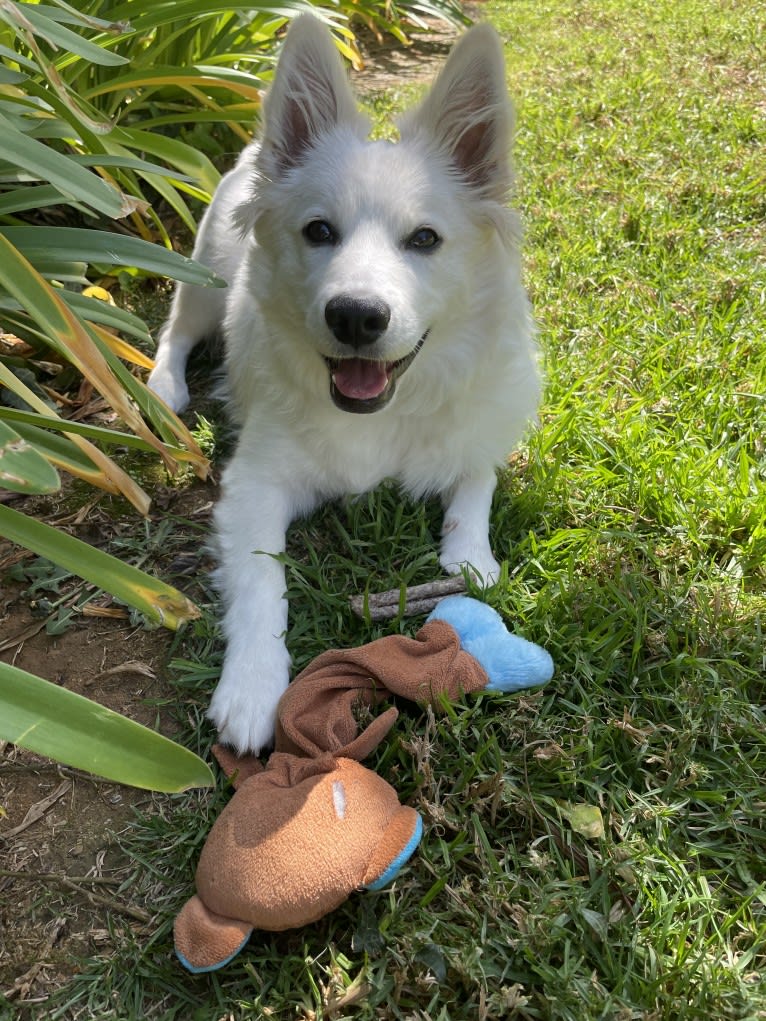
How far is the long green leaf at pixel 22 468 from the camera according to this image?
4.66 feet

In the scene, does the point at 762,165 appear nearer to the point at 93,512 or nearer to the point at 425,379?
the point at 425,379

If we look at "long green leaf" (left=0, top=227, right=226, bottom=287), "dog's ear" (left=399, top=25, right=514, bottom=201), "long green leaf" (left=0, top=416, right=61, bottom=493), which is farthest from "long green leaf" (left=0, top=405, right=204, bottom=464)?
"dog's ear" (left=399, top=25, right=514, bottom=201)

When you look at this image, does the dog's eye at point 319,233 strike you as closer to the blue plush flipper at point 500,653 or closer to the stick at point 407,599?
the stick at point 407,599

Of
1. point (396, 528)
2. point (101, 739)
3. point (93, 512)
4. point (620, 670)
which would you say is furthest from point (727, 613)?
point (93, 512)

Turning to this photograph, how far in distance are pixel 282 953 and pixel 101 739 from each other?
58 cm

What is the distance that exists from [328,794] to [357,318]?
115 centimetres

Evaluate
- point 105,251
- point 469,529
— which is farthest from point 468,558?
point 105,251

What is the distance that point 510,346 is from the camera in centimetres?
249

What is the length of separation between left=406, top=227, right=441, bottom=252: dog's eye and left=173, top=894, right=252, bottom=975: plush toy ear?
5.80 ft

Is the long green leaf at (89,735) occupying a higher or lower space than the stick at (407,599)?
higher

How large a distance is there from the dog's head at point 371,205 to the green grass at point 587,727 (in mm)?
598

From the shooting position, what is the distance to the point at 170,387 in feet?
10.3

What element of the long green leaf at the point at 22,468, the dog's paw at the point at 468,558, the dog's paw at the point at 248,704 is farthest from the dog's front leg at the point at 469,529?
the long green leaf at the point at 22,468

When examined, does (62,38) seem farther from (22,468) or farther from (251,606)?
(251,606)
